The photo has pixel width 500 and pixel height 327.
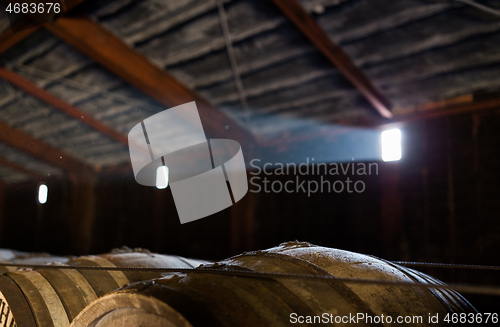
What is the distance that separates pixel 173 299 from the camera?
1282mm

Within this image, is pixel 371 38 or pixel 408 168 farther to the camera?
pixel 408 168

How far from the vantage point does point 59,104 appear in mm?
7875

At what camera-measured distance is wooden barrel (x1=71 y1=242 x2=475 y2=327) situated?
127cm

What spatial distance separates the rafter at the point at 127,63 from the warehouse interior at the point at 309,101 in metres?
0.02

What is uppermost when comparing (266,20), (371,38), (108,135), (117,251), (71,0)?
(71,0)

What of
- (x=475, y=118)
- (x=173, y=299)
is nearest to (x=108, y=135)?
(x=475, y=118)

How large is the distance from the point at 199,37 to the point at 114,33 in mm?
1433

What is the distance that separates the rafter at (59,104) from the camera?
6.89 metres

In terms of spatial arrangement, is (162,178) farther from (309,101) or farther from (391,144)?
(391,144)

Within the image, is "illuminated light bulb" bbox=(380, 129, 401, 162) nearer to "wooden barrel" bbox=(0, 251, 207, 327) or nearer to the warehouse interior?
the warehouse interior

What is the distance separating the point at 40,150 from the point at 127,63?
1.95 meters

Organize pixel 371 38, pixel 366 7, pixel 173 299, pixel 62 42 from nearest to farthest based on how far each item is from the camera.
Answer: pixel 173 299 → pixel 366 7 → pixel 371 38 → pixel 62 42

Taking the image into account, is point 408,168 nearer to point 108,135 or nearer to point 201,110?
point 201,110

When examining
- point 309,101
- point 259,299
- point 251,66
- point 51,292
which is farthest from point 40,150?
point 259,299
